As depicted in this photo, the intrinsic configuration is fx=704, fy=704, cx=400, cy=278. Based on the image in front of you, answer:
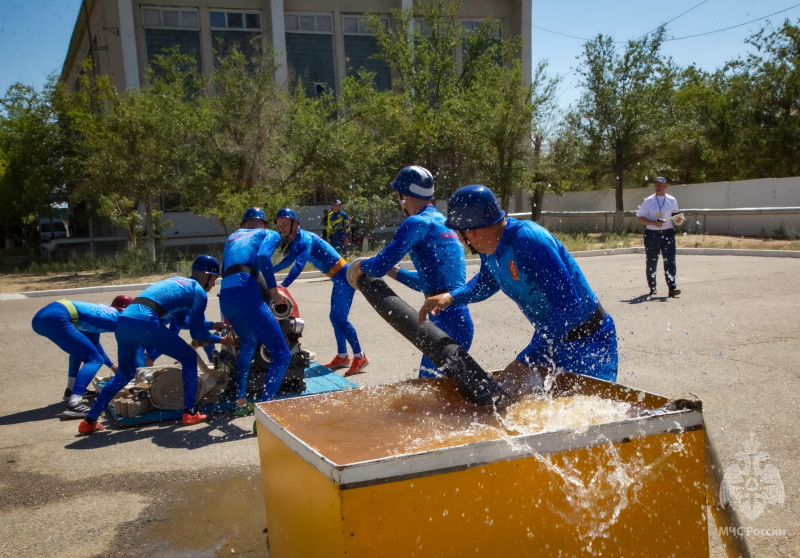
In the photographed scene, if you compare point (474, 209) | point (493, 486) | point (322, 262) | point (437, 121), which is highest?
point (437, 121)

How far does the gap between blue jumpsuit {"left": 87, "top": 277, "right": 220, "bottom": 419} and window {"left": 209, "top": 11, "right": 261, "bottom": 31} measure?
98.7ft

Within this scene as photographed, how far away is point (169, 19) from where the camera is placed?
3228 centimetres

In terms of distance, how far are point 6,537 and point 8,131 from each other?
2743cm

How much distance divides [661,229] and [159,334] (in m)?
8.55

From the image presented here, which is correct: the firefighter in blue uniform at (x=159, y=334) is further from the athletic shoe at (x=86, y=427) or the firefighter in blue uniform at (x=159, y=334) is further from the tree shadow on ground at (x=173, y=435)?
the tree shadow on ground at (x=173, y=435)

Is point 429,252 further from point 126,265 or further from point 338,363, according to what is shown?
point 126,265

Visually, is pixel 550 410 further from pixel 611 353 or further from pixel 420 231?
pixel 420 231

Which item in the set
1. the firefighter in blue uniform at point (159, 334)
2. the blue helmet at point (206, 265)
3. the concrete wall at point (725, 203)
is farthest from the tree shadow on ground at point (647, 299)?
the concrete wall at point (725, 203)

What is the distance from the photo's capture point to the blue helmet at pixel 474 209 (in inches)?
131

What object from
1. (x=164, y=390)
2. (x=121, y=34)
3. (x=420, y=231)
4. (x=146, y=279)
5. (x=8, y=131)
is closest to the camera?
(x=420, y=231)

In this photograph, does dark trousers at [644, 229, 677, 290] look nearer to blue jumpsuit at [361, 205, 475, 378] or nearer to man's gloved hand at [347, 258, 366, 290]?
blue jumpsuit at [361, 205, 475, 378]

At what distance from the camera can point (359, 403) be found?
10.9ft

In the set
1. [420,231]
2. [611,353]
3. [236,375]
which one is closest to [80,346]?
[236,375]

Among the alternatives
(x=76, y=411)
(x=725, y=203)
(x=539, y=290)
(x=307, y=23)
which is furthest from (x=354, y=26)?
(x=539, y=290)
